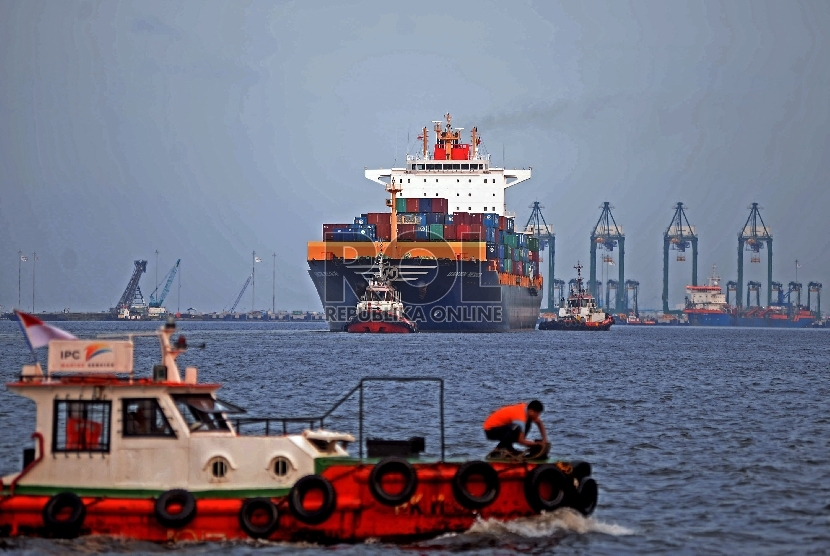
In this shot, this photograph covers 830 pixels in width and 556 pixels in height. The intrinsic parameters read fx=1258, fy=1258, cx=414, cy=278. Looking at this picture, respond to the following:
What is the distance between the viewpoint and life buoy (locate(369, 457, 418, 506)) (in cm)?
1697

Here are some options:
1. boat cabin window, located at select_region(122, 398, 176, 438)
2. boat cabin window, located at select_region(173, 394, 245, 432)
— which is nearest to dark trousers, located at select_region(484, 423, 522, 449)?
boat cabin window, located at select_region(173, 394, 245, 432)

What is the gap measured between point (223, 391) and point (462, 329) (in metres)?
72.3

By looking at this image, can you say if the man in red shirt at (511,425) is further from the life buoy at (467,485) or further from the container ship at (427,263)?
the container ship at (427,263)

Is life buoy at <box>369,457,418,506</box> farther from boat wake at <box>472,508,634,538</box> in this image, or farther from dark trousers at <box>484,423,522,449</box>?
dark trousers at <box>484,423,522,449</box>

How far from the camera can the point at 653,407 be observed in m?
40.0

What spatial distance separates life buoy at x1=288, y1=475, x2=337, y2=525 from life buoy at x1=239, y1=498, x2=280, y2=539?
10.6 inches

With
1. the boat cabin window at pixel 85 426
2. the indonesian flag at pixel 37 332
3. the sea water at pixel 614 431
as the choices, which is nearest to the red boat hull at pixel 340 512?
the sea water at pixel 614 431

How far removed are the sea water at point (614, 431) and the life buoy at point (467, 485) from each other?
44cm

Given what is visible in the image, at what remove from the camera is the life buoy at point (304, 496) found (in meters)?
16.8

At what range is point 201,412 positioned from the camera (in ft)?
58.1

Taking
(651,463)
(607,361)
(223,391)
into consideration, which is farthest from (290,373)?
(651,463)

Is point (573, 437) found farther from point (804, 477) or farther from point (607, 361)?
point (607, 361)

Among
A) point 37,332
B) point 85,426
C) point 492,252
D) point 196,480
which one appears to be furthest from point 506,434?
point 492,252

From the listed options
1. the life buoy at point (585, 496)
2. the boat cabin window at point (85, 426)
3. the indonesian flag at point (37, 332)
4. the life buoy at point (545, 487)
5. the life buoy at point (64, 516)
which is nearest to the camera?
the life buoy at point (64, 516)
